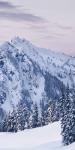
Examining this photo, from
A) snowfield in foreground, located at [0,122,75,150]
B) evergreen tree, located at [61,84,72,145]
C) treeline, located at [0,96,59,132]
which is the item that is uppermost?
evergreen tree, located at [61,84,72,145]

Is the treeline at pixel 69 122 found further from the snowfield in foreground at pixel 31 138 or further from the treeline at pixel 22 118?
the treeline at pixel 22 118

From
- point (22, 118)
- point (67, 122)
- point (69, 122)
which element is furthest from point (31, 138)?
point (22, 118)

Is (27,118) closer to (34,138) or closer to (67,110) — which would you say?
(34,138)

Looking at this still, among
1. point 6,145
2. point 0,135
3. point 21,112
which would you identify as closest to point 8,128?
point 21,112

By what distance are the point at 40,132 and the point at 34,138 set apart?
5816 millimetres

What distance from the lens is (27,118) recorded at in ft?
463

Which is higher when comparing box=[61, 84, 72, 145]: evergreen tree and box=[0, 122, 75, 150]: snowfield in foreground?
box=[61, 84, 72, 145]: evergreen tree

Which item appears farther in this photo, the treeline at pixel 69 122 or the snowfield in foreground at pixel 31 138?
the snowfield in foreground at pixel 31 138

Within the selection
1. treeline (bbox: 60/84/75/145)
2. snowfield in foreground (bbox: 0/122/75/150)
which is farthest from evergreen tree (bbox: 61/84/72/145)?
snowfield in foreground (bbox: 0/122/75/150)

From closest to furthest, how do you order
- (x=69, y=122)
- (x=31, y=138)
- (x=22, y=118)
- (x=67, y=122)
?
(x=69, y=122), (x=67, y=122), (x=31, y=138), (x=22, y=118)

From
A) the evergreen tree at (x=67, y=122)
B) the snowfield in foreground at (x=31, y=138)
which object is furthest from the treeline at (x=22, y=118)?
the evergreen tree at (x=67, y=122)

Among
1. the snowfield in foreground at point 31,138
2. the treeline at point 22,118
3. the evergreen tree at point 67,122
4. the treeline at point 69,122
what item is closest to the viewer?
the treeline at point 69,122

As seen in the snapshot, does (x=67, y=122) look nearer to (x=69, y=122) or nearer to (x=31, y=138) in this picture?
(x=69, y=122)

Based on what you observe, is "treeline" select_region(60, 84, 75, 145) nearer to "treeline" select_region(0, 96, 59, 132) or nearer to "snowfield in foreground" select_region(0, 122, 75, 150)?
"snowfield in foreground" select_region(0, 122, 75, 150)
